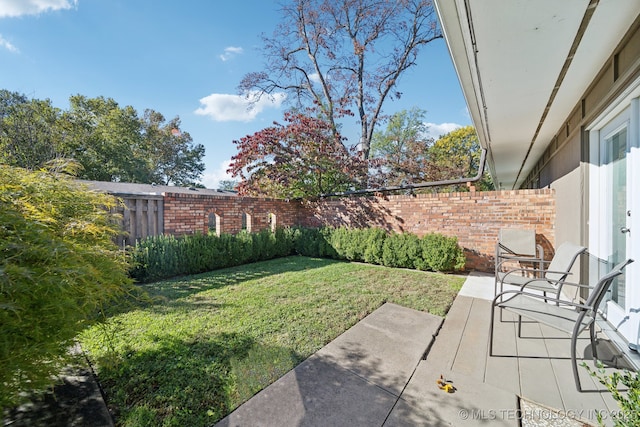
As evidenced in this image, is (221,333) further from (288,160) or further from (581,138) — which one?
(288,160)

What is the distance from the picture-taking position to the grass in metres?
1.82

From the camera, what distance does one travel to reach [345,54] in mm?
13617

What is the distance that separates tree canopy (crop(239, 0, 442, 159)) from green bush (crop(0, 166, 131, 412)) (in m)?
11.6

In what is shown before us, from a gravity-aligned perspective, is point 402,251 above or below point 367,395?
above

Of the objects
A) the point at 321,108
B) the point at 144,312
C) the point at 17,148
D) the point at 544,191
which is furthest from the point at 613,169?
the point at 17,148

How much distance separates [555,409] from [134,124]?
1156 inches

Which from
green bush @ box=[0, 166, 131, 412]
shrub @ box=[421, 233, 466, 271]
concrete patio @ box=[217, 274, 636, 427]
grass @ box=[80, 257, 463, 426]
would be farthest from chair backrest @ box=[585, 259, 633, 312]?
shrub @ box=[421, 233, 466, 271]

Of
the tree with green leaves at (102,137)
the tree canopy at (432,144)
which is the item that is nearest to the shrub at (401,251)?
the tree canopy at (432,144)

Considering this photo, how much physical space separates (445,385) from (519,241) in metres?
4.09

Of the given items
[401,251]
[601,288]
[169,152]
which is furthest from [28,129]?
[601,288]

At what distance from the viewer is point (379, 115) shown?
45.2 ft

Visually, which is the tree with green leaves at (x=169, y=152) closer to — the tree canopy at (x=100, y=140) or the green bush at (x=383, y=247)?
the tree canopy at (x=100, y=140)

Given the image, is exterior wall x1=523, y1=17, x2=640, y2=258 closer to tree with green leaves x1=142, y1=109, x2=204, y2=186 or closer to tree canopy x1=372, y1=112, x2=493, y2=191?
tree canopy x1=372, y1=112, x2=493, y2=191

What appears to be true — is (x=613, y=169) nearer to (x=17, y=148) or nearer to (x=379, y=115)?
(x=379, y=115)
